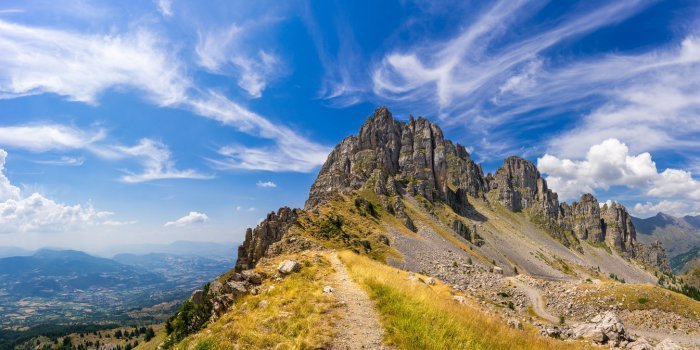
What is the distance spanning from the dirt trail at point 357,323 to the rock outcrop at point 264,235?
63466mm

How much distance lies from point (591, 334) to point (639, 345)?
10.1 feet

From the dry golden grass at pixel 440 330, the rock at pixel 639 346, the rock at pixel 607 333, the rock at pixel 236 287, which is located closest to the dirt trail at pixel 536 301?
the rock at pixel 607 333

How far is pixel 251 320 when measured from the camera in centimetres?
1520

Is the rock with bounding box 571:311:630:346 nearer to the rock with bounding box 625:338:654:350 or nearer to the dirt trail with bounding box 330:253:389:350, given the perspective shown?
the rock with bounding box 625:338:654:350

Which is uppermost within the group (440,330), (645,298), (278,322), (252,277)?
(252,277)

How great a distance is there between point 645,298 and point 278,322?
201 feet

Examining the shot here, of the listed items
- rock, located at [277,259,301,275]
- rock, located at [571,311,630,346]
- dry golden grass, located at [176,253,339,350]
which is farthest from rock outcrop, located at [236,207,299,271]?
rock, located at [571,311,630,346]

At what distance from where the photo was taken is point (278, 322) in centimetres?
1451

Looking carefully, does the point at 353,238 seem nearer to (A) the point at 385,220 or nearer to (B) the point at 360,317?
(A) the point at 385,220

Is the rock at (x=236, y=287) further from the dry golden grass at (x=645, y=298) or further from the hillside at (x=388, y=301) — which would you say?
the dry golden grass at (x=645, y=298)

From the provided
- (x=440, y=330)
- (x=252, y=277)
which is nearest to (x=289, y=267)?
(x=252, y=277)

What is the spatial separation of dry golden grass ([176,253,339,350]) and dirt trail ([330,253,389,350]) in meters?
0.56

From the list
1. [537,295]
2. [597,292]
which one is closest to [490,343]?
[597,292]

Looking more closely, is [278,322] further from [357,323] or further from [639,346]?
[639,346]
